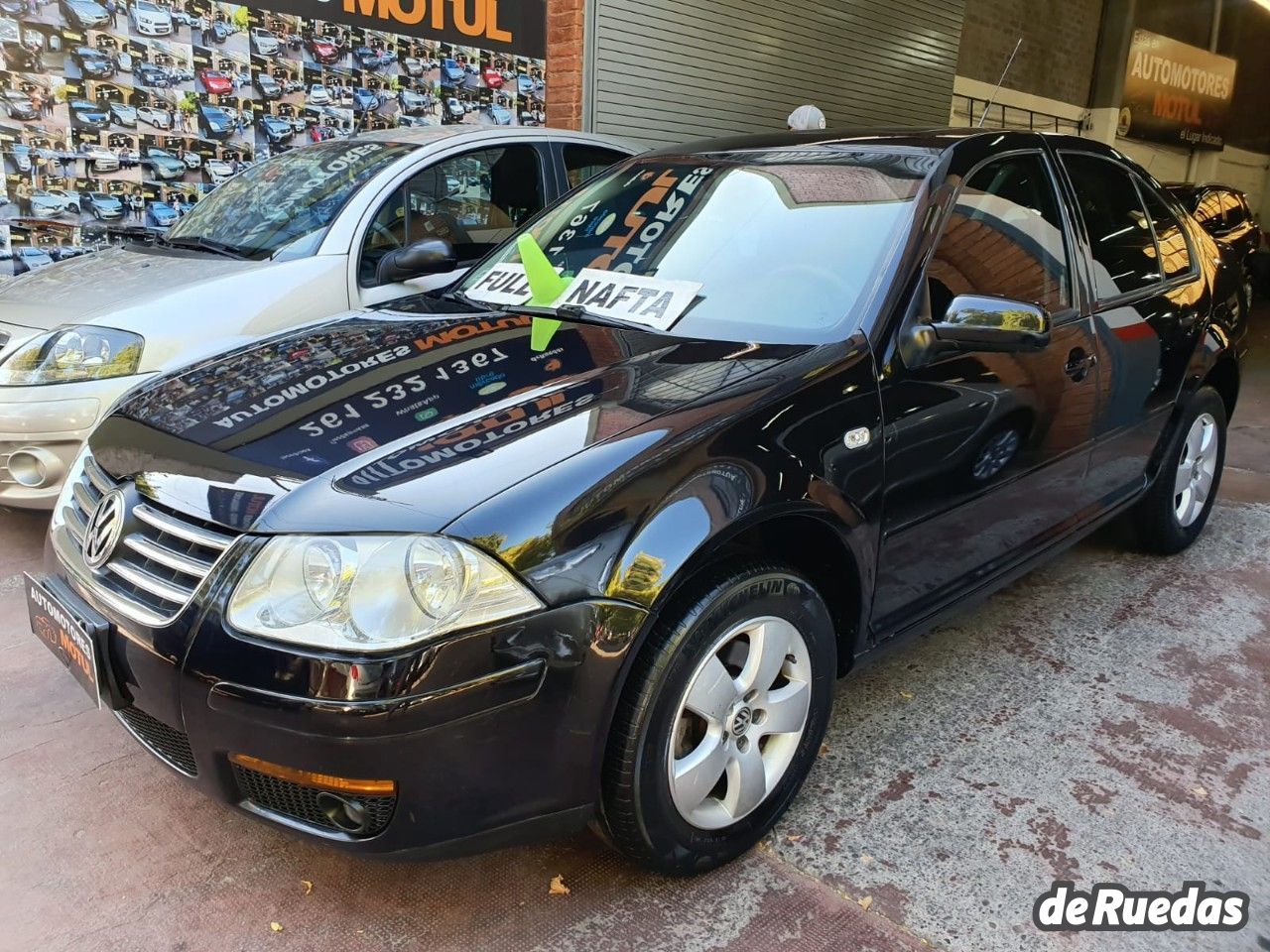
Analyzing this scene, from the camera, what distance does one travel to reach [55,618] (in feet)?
7.32

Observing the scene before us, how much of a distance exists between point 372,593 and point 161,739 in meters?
0.68

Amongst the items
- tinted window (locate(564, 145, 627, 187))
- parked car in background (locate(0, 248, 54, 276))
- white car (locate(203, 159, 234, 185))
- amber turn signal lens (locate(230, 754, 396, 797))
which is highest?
tinted window (locate(564, 145, 627, 187))

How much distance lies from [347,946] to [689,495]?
46.7 inches

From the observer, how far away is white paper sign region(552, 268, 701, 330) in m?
2.78

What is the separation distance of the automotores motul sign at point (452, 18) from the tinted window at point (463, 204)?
3084 mm

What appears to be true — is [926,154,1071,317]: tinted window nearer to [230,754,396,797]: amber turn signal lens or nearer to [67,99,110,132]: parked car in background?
[230,754,396,797]: amber turn signal lens

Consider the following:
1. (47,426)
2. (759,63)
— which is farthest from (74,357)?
(759,63)

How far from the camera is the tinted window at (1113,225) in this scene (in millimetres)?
3482

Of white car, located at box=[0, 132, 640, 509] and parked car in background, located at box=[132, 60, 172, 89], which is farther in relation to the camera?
parked car in background, located at box=[132, 60, 172, 89]

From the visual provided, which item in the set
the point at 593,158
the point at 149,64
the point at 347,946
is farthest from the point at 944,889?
the point at 149,64

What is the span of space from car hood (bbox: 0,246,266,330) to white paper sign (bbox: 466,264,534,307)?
1.42 metres

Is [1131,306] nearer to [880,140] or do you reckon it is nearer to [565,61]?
[880,140]

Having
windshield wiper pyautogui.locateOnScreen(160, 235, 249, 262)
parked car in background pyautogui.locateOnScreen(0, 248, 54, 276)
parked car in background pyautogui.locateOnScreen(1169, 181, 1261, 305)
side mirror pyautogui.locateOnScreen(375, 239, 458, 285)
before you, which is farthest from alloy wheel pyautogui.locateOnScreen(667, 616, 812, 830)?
parked car in background pyautogui.locateOnScreen(1169, 181, 1261, 305)

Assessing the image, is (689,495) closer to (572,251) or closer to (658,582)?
(658,582)
